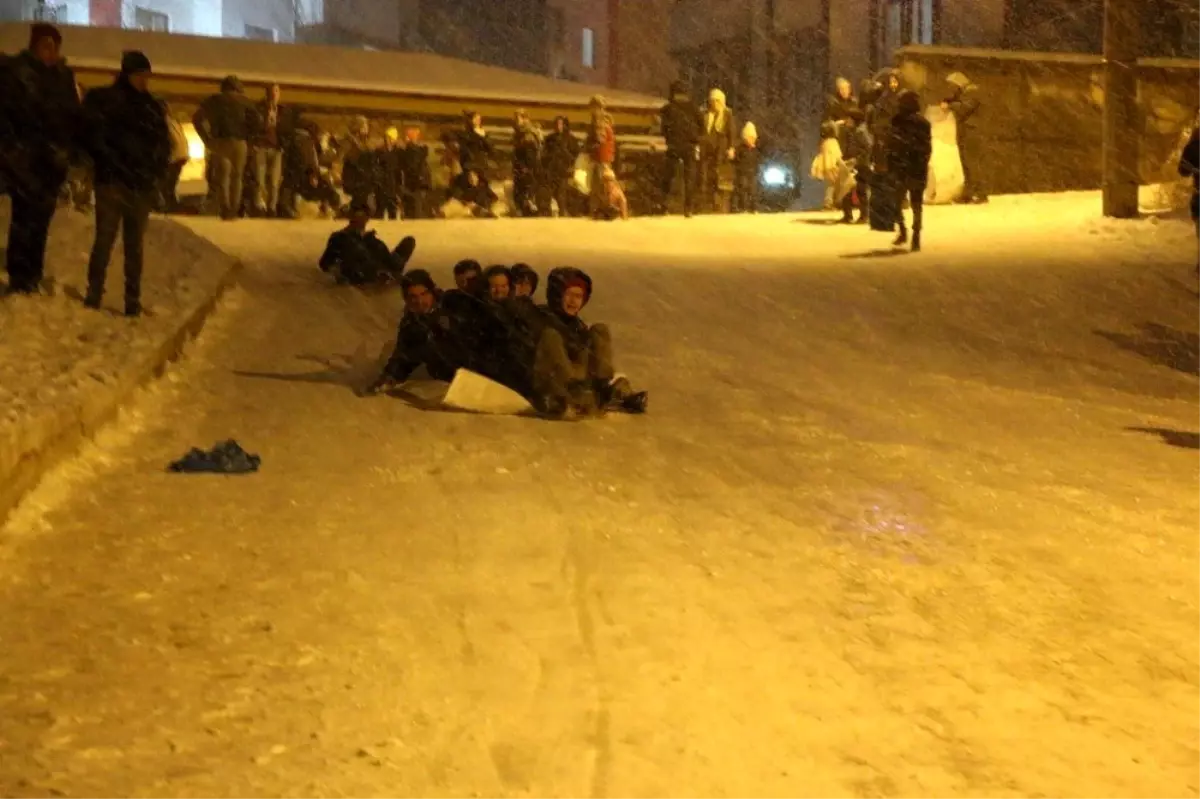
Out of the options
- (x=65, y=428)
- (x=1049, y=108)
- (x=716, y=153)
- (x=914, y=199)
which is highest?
(x=1049, y=108)

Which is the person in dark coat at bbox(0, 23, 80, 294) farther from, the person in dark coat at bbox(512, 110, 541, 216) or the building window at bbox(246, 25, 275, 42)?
the building window at bbox(246, 25, 275, 42)

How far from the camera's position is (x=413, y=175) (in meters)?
21.0

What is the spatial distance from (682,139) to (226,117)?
7606 millimetres

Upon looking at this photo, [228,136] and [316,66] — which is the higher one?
[316,66]

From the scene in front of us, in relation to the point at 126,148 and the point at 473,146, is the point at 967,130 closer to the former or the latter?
the point at 473,146

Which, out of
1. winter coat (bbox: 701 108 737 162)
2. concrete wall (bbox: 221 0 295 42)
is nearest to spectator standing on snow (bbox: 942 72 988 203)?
winter coat (bbox: 701 108 737 162)

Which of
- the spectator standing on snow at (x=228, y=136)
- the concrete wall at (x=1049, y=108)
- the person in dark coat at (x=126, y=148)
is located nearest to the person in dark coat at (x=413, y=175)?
the spectator standing on snow at (x=228, y=136)

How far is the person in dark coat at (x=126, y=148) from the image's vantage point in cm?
909

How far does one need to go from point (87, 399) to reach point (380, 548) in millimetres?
2417

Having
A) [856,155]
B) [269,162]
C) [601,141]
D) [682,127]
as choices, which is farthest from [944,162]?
[269,162]

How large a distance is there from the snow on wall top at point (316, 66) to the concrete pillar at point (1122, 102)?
37.3 ft

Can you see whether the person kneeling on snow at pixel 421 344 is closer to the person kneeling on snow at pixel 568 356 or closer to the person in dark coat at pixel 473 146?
the person kneeling on snow at pixel 568 356

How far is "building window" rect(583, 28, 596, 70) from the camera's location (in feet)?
139

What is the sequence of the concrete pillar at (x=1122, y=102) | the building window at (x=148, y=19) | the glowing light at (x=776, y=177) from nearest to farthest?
the concrete pillar at (x=1122, y=102)
the glowing light at (x=776, y=177)
the building window at (x=148, y=19)
